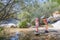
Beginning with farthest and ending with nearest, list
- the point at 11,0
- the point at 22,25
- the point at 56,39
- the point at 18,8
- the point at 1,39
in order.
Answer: the point at 22,25
the point at 56,39
the point at 1,39
the point at 18,8
the point at 11,0

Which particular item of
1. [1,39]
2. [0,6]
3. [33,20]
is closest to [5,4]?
[0,6]

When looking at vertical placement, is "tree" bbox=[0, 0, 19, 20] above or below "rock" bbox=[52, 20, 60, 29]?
above

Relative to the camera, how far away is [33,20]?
6.05 meters

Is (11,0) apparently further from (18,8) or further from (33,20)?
(33,20)

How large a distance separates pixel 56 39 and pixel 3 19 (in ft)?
7.08

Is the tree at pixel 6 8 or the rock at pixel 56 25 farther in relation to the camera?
the rock at pixel 56 25

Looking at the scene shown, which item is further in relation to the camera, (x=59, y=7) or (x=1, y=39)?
(x=59, y=7)

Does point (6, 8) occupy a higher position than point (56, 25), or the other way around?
point (6, 8)

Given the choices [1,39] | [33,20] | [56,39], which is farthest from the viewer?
[33,20]

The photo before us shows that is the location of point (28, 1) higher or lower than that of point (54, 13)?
higher

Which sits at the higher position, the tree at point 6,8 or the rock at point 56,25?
the tree at point 6,8

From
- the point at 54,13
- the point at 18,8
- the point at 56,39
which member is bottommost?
the point at 56,39

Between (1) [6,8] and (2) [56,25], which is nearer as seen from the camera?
(1) [6,8]

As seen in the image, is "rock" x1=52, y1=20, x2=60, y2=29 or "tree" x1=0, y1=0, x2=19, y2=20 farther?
"rock" x1=52, y1=20, x2=60, y2=29
